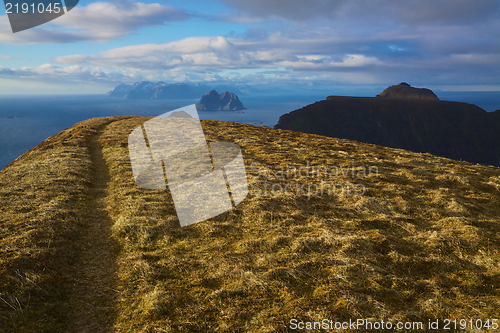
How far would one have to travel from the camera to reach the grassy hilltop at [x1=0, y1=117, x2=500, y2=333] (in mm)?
9406

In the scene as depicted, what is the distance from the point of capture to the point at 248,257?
13047 mm

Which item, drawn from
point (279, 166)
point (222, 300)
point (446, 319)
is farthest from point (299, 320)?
point (279, 166)

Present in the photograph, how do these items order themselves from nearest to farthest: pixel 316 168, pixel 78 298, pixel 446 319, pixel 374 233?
pixel 446 319
pixel 78 298
pixel 374 233
pixel 316 168

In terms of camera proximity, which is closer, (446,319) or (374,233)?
(446,319)

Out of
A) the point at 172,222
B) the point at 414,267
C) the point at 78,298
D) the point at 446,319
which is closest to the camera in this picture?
the point at 446,319

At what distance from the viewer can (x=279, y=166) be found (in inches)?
1160

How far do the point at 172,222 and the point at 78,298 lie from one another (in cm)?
685

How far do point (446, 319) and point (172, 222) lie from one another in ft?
46.6

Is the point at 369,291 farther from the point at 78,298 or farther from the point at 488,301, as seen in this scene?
the point at 78,298

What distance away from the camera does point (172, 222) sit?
1686 cm

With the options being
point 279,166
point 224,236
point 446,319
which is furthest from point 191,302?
point 279,166

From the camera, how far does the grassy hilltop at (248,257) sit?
9406mm

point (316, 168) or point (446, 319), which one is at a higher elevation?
point (316, 168)

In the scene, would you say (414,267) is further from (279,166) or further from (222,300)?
(279,166)
